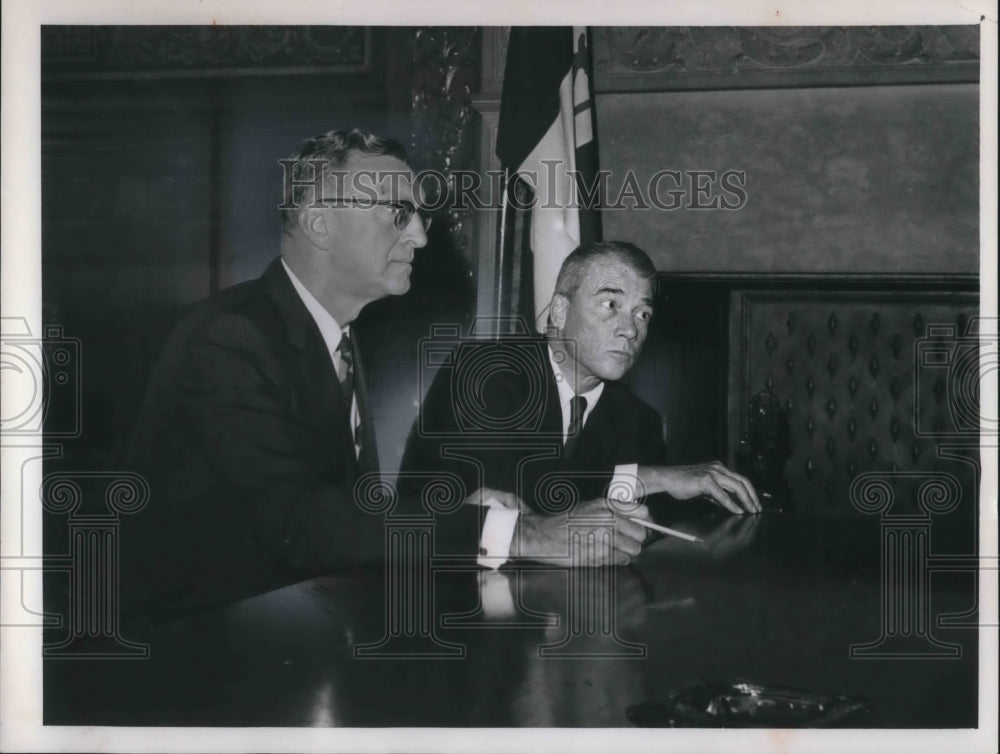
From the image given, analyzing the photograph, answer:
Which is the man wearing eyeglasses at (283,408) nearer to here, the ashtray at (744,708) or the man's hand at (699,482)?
the man's hand at (699,482)

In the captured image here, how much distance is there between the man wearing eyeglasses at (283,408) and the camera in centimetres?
341


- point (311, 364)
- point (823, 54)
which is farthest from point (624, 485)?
point (823, 54)

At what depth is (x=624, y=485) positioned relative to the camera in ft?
11.5

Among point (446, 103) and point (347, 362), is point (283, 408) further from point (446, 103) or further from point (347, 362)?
point (446, 103)

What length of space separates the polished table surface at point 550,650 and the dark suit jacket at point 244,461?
119mm

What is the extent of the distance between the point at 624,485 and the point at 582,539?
23 centimetres

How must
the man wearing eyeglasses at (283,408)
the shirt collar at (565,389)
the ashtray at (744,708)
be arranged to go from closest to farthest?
the ashtray at (744,708) → the man wearing eyeglasses at (283,408) → the shirt collar at (565,389)

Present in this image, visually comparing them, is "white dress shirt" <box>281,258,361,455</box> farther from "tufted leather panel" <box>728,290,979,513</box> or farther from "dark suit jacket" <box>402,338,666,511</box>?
"tufted leather panel" <box>728,290,979,513</box>

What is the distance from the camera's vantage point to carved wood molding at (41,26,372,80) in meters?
3.53

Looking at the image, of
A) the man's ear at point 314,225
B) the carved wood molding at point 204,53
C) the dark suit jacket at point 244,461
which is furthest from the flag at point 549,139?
the dark suit jacket at point 244,461

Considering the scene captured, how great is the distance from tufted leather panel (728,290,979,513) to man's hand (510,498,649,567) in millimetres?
477

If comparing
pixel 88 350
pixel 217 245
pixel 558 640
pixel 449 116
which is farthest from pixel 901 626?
pixel 88 350

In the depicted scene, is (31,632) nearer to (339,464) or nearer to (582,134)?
(339,464)

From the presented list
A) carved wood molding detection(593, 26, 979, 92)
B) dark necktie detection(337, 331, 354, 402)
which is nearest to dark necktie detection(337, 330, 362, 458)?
dark necktie detection(337, 331, 354, 402)
